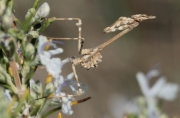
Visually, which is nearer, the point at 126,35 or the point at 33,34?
the point at 33,34

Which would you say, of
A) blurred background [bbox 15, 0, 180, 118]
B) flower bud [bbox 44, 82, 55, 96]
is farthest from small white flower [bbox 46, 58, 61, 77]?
blurred background [bbox 15, 0, 180, 118]

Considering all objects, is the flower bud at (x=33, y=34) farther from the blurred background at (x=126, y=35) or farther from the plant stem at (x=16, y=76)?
the blurred background at (x=126, y=35)

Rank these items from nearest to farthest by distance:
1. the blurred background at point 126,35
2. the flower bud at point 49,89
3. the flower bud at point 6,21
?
the flower bud at point 6,21 < the flower bud at point 49,89 < the blurred background at point 126,35

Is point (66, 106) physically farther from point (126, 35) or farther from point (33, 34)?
point (126, 35)

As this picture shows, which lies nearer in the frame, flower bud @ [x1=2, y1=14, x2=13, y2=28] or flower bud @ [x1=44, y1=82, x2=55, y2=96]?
flower bud @ [x1=2, y1=14, x2=13, y2=28]

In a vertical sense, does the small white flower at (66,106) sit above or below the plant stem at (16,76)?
below

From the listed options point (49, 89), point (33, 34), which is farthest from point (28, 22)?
point (49, 89)

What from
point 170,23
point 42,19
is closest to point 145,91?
point 42,19

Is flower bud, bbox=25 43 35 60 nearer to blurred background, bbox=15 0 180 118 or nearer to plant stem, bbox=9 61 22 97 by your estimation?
plant stem, bbox=9 61 22 97

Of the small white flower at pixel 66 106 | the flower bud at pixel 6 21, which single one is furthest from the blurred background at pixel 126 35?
the flower bud at pixel 6 21

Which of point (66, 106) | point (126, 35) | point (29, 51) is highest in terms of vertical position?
point (29, 51)

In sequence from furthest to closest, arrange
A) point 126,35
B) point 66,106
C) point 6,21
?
point 126,35
point 66,106
point 6,21

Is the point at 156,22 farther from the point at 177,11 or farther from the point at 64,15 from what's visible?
the point at 64,15
